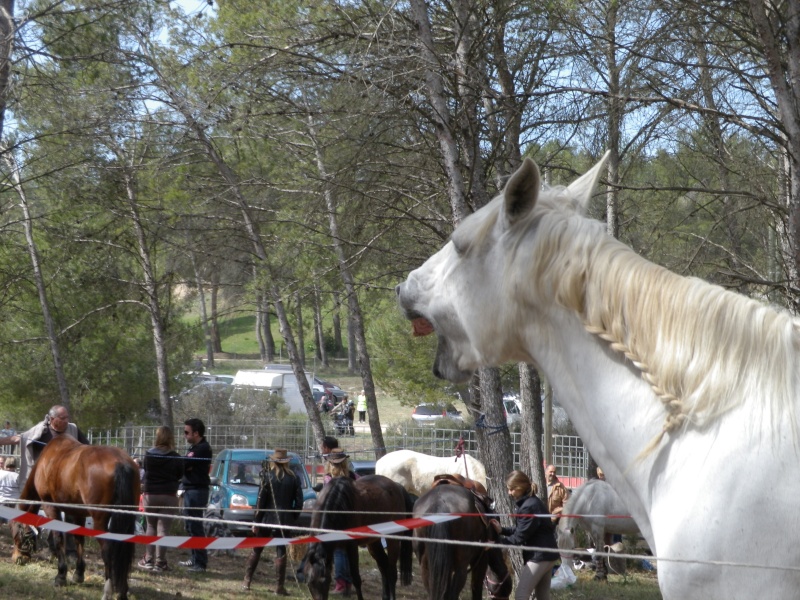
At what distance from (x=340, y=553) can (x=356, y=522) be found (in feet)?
3.22

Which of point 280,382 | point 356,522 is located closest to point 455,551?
point 356,522

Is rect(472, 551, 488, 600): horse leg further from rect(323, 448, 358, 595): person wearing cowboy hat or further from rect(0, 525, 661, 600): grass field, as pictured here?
rect(0, 525, 661, 600): grass field

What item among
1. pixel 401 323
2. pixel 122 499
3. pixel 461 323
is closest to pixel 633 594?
pixel 122 499

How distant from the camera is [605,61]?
8.73m

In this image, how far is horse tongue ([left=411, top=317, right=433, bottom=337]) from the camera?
2.27m

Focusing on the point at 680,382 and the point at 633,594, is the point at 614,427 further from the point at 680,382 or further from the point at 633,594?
the point at 633,594

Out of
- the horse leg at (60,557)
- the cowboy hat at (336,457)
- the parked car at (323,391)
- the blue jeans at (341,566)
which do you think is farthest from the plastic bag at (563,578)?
the parked car at (323,391)

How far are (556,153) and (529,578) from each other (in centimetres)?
424

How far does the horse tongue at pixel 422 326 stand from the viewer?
227 centimetres

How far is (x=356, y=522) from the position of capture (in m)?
9.35

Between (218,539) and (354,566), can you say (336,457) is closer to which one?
(354,566)

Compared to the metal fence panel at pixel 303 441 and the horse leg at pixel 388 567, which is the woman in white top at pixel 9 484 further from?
the metal fence panel at pixel 303 441

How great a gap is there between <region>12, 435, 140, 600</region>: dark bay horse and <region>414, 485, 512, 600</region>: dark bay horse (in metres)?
2.78

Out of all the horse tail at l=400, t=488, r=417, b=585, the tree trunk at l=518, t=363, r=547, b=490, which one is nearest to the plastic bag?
the tree trunk at l=518, t=363, r=547, b=490
